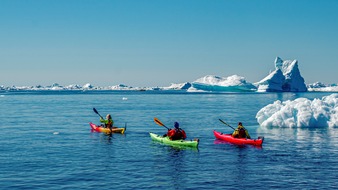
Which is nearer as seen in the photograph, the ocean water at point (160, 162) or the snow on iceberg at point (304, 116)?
the ocean water at point (160, 162)

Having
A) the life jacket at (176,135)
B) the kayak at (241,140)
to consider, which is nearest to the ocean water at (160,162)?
the kayak at (241,140)

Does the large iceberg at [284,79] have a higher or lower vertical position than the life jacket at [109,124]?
higher

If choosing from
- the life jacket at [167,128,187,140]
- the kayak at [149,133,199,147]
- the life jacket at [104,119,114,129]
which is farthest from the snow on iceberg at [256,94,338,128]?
the life jacket at [104,119,114,129]

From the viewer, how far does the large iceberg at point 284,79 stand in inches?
6885

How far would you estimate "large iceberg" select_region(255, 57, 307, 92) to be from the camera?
174875 mm

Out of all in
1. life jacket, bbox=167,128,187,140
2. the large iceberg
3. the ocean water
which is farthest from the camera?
the large iceberg

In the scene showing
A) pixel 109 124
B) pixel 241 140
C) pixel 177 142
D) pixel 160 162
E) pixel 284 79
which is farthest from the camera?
pixel 284 79

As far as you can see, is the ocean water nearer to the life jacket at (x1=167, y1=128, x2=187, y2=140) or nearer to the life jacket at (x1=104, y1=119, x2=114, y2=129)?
the life jacket at (x1=167, y1=128, x2=187, y2=140)

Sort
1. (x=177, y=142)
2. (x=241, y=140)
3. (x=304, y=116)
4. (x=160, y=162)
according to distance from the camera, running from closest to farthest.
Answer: (x=160, y=162), (x=177, y=142), (x=241, y=140), (x=304, y=116)

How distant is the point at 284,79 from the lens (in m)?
179

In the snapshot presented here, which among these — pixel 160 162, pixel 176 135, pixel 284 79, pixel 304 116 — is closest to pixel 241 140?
pixel 176 135

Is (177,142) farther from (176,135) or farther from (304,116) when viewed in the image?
(304,116)

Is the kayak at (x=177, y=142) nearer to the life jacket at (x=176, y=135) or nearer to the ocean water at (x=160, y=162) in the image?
the life jacket at (x=176, y=135)

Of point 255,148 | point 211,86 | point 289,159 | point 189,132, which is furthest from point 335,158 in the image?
point 211,86
